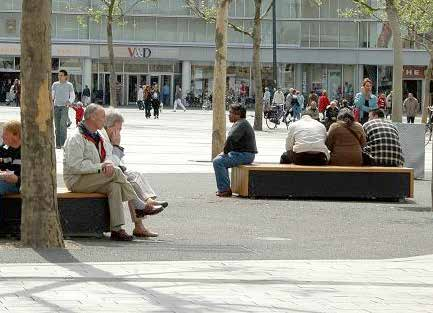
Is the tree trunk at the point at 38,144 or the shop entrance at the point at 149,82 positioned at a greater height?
the tree trunk at the point at 38,144

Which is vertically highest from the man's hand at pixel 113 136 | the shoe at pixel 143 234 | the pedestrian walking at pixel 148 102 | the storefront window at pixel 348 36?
the storefront window at pixel 348 36

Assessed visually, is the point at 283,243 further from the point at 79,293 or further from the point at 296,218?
the point at 79,293

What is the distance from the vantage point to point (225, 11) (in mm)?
25172

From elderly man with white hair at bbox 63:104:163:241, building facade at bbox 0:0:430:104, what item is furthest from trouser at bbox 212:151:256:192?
building facade at bbox 0:0:430:104

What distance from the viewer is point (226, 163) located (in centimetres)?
1859

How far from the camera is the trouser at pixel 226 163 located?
18.5m

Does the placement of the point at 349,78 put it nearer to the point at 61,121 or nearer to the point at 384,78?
the point at 384,78

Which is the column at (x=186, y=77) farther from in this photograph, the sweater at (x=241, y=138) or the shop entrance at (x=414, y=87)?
the sweater at (x=241, y=138)

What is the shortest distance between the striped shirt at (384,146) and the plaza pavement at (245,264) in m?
1.35

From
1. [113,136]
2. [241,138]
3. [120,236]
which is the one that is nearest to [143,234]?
[120,236]

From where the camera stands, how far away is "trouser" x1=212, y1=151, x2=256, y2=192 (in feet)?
60.6

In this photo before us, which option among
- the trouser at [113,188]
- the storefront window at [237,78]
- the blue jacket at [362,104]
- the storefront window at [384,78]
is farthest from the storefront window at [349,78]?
the trouser at [113,188]

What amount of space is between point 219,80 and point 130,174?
1243cm

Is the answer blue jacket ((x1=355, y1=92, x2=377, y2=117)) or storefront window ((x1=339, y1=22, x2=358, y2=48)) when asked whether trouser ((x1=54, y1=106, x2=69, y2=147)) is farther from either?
storefront window ((x1=339, y1=22, x2=358, y2=48))
